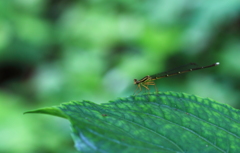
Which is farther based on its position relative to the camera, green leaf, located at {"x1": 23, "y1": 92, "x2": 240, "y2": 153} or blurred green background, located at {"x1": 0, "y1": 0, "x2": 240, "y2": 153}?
blurred green background, located at {"x1": 0, "y1": 0, "x2": 240, "y2": 153}

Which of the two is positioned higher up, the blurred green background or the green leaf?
the blurred green background

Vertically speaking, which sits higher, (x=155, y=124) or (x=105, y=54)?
(x=105, y=54)

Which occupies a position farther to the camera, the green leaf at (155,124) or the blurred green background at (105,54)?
the blurred green background at (105,54)

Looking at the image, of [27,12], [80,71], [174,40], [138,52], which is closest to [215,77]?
[174,40]

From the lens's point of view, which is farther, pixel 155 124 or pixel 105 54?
pixel 105 54
